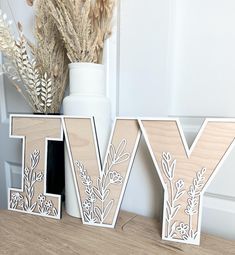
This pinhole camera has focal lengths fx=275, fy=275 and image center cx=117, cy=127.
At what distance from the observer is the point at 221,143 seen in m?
0.59

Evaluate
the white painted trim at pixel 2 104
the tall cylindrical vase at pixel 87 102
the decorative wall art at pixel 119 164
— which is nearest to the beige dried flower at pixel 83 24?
the tall cylindrical vase at pixel 87 102

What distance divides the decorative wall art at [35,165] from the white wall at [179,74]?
0.23 metres

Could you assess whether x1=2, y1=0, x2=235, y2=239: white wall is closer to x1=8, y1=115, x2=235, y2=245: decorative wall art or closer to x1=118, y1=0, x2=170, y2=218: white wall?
x1=118, y1=0, x2=170, y2=218: white wall

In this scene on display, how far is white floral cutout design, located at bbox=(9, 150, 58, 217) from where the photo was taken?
77 cm

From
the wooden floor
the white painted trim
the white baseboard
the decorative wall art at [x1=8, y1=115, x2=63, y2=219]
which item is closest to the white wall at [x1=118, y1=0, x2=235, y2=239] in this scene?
the white baseboard

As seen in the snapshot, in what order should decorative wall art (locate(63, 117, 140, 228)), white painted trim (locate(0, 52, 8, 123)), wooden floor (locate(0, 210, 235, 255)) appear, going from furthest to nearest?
white painted trim (locate(0, 52, 8, 123)) → decorative wall art (locate(63, 117, 140, 228)) → wooden floor (locate(0, 210, 235, 255))

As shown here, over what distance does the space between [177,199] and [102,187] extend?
191 millimetres

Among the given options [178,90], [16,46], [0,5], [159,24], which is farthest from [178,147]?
[0,5]

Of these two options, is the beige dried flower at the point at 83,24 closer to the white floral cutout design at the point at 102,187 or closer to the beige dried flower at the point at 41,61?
the beige dried flower at the point at 41,61

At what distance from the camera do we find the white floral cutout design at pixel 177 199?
0.61 metres

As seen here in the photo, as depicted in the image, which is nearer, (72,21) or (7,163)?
(72,21)

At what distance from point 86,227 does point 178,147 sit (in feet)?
1.03

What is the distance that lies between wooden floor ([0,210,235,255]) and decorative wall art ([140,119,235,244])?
0.04 metres

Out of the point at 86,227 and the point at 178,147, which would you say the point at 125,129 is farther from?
the point at 86,227
